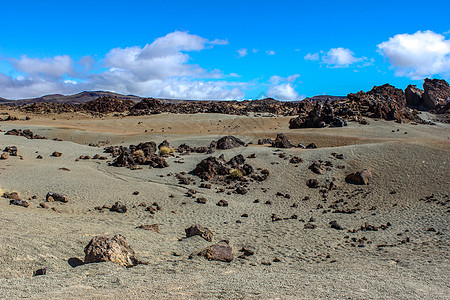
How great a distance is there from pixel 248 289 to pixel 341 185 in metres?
12.1

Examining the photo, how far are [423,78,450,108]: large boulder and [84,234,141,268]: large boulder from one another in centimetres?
6843

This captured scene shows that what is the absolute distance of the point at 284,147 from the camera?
22.5 meters

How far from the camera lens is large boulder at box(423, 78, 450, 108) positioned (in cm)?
6244

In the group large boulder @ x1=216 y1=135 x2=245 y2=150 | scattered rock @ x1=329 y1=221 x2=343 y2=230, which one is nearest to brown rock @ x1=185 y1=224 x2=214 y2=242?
scattered rock @ x1=329 y1=221 x2=343 y2=230

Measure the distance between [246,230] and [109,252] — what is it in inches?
212

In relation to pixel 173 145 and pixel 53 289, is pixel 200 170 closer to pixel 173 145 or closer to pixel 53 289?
pixel 173 145

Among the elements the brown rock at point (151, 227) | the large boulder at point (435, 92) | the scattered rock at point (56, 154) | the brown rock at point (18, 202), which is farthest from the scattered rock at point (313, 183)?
the large boulder at point (435, 92)

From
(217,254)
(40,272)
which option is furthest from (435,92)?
(40,272)

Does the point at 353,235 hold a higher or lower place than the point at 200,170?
lower

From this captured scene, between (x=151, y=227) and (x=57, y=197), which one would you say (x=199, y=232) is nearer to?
(x=151, y=227)

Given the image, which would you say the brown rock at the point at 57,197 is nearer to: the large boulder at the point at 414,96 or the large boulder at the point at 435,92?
the large boulder at the point at 435,92

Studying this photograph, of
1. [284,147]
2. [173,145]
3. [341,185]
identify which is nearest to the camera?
[341,185]

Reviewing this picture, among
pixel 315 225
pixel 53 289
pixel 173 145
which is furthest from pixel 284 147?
pixel 53 289

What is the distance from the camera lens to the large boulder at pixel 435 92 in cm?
6244
